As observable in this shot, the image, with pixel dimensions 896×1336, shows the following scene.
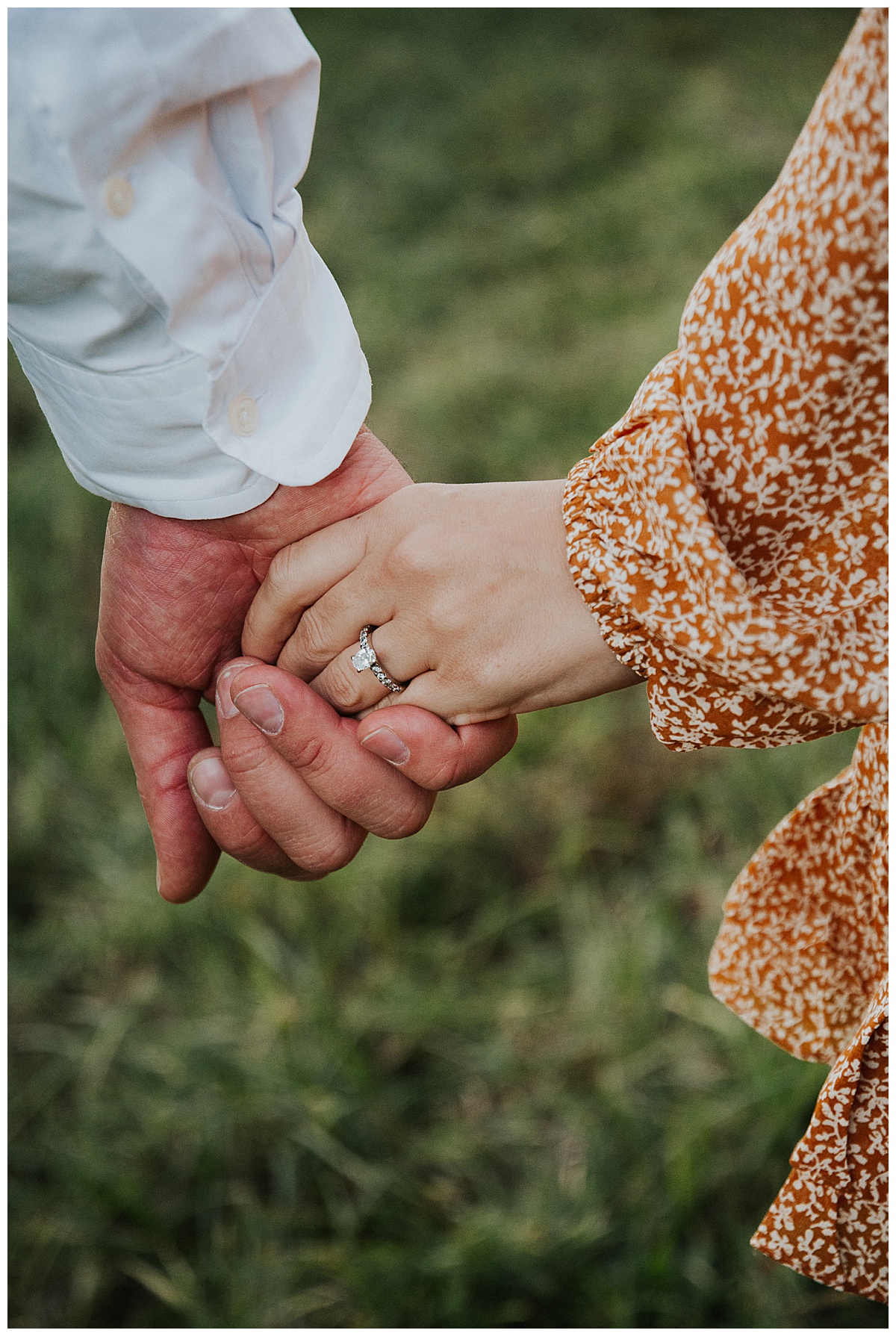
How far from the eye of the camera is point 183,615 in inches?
53.7

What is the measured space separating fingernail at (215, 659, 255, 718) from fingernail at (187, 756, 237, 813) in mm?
82

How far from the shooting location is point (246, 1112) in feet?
6.52

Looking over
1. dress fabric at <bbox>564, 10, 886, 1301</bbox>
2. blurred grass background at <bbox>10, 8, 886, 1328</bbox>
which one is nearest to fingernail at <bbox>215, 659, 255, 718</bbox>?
dress fabric at <bbox>564, 10, 886, 1301</bbox>

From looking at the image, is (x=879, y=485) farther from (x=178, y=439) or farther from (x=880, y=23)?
(x=178, y=439)

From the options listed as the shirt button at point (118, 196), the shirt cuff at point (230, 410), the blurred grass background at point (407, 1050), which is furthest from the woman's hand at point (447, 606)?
the blurred grass background at point (407, 1050)

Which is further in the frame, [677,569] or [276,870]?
[276,870]

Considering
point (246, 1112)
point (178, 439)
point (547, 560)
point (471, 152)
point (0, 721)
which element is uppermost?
point (178, 439)

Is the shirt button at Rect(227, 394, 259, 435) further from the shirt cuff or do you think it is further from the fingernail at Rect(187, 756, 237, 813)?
the fingernail at Rect(187, 756, 237, 813)

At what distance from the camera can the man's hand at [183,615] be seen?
129 centimetres

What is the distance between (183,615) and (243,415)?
0.31 m

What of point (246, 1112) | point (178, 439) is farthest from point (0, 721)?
point (246, 1112)

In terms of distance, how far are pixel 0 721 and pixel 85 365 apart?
0.61 m

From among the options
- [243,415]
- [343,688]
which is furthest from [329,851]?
[243,415]

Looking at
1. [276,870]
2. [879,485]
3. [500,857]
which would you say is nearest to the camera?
[879,485]
